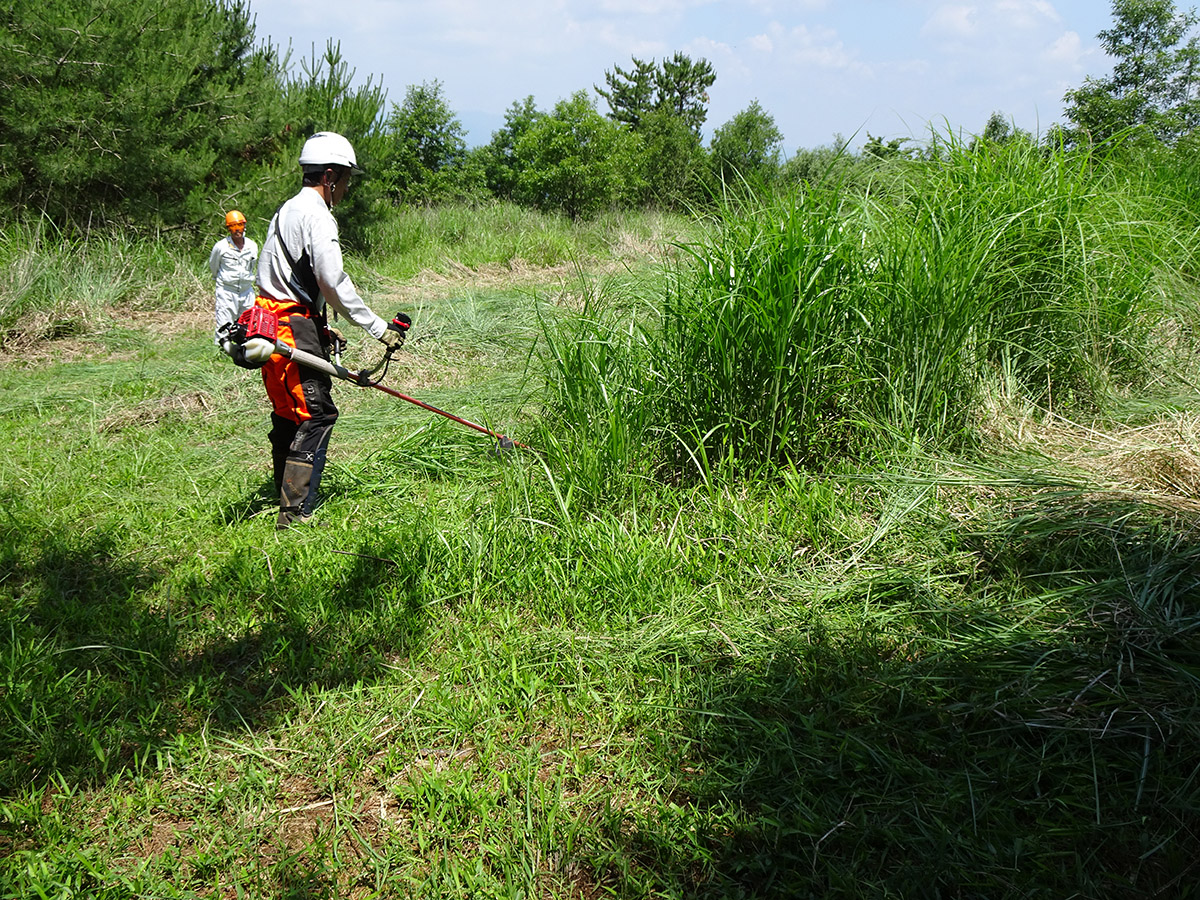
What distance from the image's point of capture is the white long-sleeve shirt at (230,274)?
6922 millimetres

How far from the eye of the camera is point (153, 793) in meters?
2.21

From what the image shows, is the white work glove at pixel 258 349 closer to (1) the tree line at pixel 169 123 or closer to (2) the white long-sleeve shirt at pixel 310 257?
(2) the white long-sleeve shirt at pixel 310 257

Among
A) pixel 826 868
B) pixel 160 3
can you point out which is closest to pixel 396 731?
pixel 826 868

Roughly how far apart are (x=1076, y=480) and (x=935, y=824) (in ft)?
5.30

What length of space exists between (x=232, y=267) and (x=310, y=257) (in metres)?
3.93

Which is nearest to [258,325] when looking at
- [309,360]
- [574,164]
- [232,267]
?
[309,360]

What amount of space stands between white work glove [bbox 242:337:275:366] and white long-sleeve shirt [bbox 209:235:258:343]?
3.91 m

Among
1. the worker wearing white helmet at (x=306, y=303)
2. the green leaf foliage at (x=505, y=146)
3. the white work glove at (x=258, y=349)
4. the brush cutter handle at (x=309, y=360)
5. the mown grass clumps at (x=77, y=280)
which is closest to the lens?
the white work glove at (x=258, y=349)

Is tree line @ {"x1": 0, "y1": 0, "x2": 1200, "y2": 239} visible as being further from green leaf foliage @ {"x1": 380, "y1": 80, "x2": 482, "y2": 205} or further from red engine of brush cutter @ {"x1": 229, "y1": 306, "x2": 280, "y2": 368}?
green leaf foliage @ {"x1": 380, "y1": 80, "x2": 482, "y2": 205}

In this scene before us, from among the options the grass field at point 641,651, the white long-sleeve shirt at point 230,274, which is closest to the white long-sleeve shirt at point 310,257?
the grass field at point 641,651

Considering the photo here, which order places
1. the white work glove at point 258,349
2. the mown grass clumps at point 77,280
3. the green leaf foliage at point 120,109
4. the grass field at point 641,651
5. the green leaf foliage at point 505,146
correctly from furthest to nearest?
1. the green leaf foliage at point 505,146
2. the green leaf foliage at point 120,109
3. the mown grass clumps at point 77,280
4. the white work glove at point 258,349
5. the grass field at point 641,651

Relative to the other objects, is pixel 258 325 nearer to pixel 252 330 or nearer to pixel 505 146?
pixel 252 330

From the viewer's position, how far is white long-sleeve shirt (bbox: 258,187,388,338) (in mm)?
3596

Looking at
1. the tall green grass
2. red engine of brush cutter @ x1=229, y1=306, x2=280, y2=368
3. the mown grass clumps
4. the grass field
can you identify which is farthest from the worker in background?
the tall green grass
